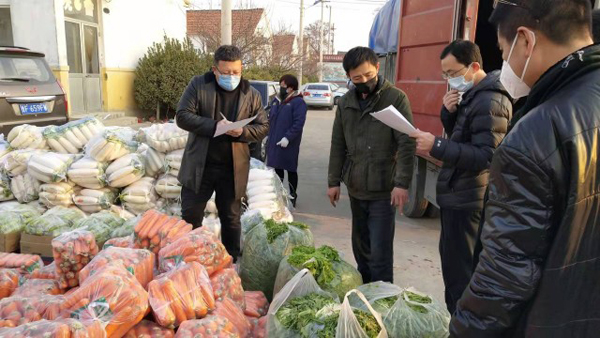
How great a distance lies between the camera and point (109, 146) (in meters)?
4.62

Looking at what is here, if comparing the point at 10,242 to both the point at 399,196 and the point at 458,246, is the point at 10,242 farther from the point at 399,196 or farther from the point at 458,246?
the point at 458,246

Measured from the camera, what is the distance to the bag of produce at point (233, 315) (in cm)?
225

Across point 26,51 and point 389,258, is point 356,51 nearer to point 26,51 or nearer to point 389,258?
point 389,258

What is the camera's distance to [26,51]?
6.70m

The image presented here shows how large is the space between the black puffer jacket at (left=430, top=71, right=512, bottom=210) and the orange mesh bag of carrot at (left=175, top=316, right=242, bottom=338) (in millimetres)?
1551

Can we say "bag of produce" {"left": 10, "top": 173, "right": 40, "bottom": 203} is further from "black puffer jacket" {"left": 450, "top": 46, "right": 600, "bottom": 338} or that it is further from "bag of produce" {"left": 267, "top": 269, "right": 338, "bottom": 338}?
"black puffer jacket" {"left": 450, "top": 46, "right": 600, "bottom": 338}

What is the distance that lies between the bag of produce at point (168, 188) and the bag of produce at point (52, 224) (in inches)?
35.7

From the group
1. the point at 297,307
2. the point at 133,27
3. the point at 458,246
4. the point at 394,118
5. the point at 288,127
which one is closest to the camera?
the point at 297,307

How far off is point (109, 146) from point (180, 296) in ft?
9.89

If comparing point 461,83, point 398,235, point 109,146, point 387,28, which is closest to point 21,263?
point 109,146

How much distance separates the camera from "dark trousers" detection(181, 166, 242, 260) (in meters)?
3.61

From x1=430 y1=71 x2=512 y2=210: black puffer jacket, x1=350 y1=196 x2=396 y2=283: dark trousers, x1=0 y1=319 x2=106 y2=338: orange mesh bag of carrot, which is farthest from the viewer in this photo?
x1=350 y1=196 x2=396 y2=283: dark trousers

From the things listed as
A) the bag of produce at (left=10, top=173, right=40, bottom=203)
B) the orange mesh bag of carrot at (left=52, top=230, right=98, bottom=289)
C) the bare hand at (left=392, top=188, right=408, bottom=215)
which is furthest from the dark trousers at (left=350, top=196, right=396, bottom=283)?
the bag of produce at (left=10, top=173, right=40, bottom=203)

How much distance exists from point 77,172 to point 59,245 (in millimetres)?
2441
